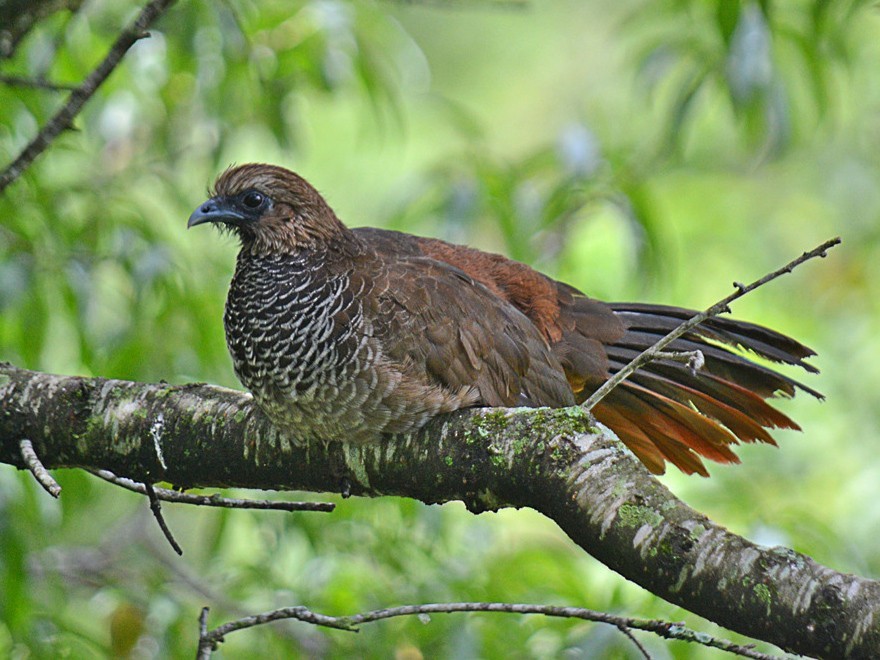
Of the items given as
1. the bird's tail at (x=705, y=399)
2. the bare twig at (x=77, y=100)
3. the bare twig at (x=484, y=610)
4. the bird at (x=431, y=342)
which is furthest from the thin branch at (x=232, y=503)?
the bird's tail at (x=705, y=399)

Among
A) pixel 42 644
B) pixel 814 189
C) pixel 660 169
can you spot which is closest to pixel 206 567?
pixel 42 644

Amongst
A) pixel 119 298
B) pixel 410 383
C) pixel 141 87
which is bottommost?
pixel 410 383

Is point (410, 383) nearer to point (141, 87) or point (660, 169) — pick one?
point (141, 87)

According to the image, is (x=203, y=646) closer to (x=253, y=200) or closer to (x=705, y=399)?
(x=253, y=200)

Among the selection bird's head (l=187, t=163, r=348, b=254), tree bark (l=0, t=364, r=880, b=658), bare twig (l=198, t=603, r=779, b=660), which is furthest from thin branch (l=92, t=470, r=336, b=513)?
bird's head (l=187, t=163, r=348, b=254)

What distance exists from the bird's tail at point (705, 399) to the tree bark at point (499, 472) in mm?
846

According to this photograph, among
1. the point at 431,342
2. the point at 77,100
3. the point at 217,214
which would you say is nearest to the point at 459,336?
the point at 431,342

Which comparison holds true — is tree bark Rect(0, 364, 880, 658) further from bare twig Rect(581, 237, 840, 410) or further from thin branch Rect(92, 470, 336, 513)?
thin branch Rect(92, 470, 336, 513)

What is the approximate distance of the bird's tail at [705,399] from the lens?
3.22 metres

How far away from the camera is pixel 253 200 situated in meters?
3.46

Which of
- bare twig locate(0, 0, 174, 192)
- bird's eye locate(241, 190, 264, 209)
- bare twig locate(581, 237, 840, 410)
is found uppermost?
bird's eye locate(241, 190, 264, 209)

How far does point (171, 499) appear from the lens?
2459 millimetres

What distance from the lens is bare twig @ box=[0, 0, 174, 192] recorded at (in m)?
2.82

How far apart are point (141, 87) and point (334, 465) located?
2.83 metres
